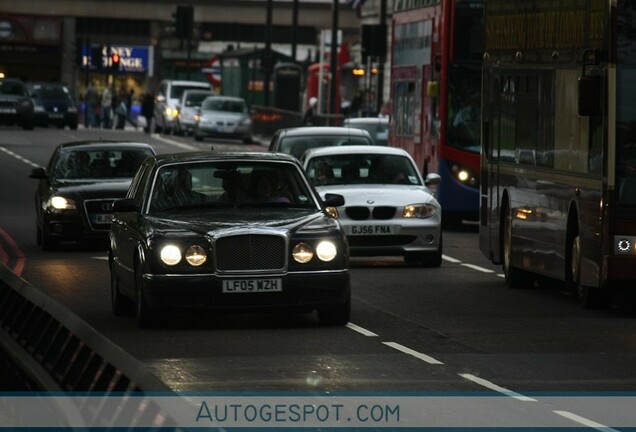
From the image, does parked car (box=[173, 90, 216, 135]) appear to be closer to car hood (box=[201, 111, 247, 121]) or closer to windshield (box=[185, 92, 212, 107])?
windshield (box=[185, 92, 212, 107])

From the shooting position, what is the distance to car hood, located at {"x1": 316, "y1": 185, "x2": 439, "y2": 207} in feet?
74.0

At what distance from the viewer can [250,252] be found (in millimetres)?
15125

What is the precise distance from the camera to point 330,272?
15.3 metres

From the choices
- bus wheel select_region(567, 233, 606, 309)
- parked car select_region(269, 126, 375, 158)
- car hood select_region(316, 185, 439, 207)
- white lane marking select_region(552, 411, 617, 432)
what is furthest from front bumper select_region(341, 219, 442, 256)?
white lane marking select_region(552, 411, 617, 432)

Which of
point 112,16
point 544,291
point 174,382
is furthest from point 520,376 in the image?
point 112,16

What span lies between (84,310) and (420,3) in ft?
55.2

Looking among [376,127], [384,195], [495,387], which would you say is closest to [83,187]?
[384,195]

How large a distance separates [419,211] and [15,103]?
49.3 metres

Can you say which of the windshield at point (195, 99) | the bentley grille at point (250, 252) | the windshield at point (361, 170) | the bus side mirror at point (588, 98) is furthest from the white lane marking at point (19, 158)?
the bentley grille at point (250, 252)

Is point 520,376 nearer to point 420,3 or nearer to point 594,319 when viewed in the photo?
point 594,319

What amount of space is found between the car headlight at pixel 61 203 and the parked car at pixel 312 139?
488 centimetres

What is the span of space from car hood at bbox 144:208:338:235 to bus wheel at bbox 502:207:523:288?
5.00 meters

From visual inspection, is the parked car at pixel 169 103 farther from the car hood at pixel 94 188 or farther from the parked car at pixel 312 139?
the car hood at pixel 94 188

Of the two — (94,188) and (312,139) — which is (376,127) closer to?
(312,139)
